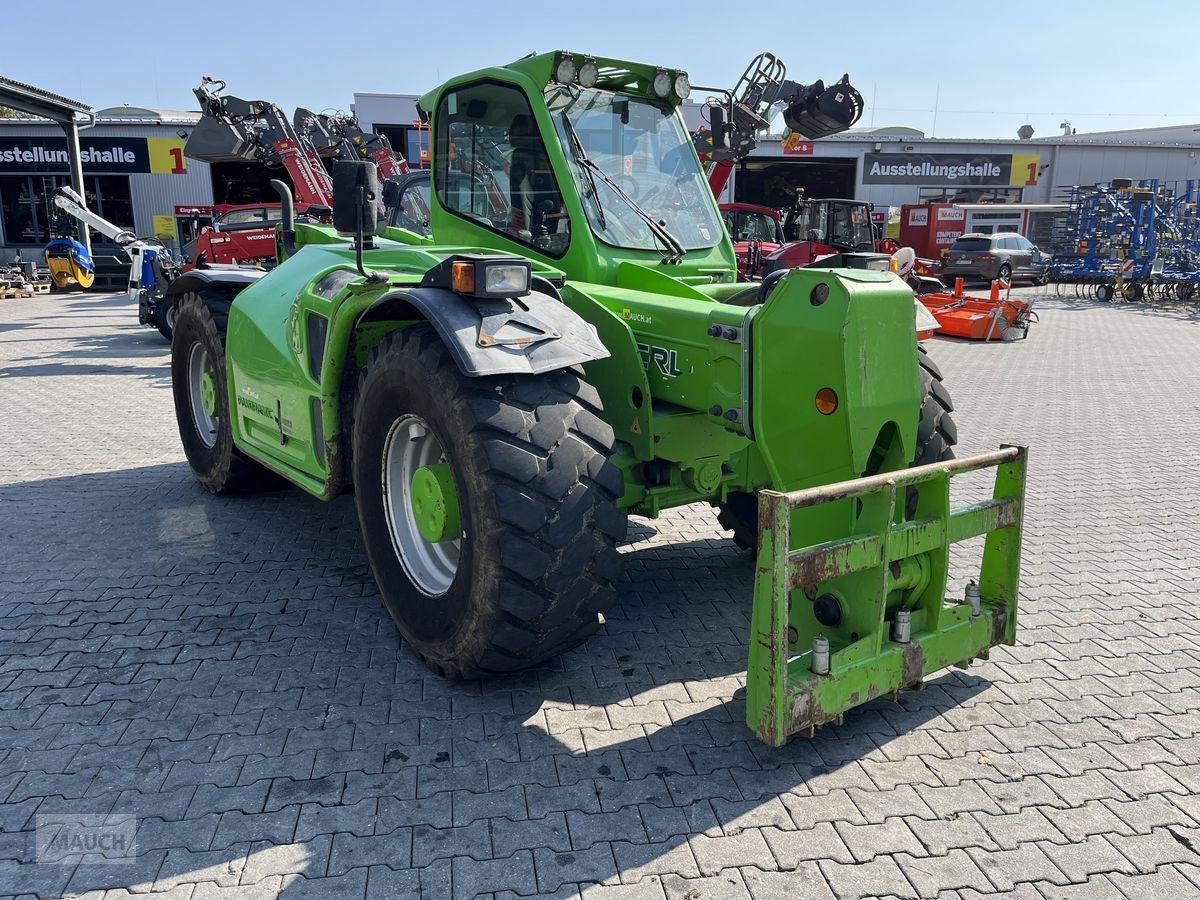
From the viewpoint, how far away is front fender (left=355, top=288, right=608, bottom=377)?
328 cm

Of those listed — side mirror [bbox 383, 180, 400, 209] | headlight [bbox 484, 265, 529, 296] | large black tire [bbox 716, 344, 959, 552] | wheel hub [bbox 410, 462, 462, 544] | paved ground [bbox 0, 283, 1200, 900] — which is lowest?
paved ground [bbox 0, 283, 1200, 900]

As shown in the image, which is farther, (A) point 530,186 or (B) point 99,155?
(B) point 99,155

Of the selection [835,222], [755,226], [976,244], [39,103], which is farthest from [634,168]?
[976,244]

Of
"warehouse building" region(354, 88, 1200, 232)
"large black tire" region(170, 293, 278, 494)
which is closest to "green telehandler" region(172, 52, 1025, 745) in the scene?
"large black tire" region(170, 293, 278, 494)

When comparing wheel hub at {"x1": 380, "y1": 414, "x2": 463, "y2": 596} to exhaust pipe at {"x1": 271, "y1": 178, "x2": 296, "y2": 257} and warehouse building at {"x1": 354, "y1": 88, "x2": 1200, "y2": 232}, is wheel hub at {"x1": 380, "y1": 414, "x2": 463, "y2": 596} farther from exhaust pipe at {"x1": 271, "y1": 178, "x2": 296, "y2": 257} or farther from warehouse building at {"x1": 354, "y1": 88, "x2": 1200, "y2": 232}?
warehouse building at {"x1": 354, "y1": 88, "x2": 1200, "y2": 232}

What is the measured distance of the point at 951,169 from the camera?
3656 centimetres

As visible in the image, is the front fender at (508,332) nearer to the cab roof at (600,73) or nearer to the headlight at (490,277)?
the headlight at (490,277)

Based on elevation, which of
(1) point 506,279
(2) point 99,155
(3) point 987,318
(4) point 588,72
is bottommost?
(3) point 987,318

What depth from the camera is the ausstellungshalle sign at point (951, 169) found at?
35500 mm

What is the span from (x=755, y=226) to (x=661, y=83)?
15.8 m

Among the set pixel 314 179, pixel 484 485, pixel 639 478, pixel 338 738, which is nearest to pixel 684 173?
pixel 639 478

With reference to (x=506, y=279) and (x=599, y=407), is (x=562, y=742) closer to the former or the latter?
(x=599, y=407)

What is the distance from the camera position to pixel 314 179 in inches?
557

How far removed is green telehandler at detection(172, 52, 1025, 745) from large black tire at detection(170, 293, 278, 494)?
3.26 feet
